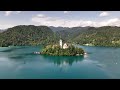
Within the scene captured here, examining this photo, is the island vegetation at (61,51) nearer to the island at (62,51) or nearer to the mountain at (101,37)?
the island at (62,51)

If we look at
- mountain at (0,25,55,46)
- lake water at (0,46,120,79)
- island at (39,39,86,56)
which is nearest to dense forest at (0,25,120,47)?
mountain at (0,25,55,46)

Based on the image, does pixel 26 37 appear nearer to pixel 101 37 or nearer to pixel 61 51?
pixel 61 51

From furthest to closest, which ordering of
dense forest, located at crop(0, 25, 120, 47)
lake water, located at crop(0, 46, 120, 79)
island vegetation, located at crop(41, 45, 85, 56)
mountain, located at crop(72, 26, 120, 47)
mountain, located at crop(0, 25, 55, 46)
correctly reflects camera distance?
mountain, located at crop(72, 26, 120, 47), dense forest, located at crop(0, 25, 120, 47), mountain, located at crop(0, 25, 55, 46), island vegetation, located at crop(41, 45, 85, 56), lake water, located at crop(0, 46, 120, 79)

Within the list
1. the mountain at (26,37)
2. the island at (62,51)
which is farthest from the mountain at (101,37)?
the island at (62,51)

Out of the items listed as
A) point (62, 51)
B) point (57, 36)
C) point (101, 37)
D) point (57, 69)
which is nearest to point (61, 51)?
point (62, 51)

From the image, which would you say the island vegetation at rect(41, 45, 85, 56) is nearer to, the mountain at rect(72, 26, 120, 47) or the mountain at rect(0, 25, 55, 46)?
the mountain at rect(0, 25, 55, 46)
